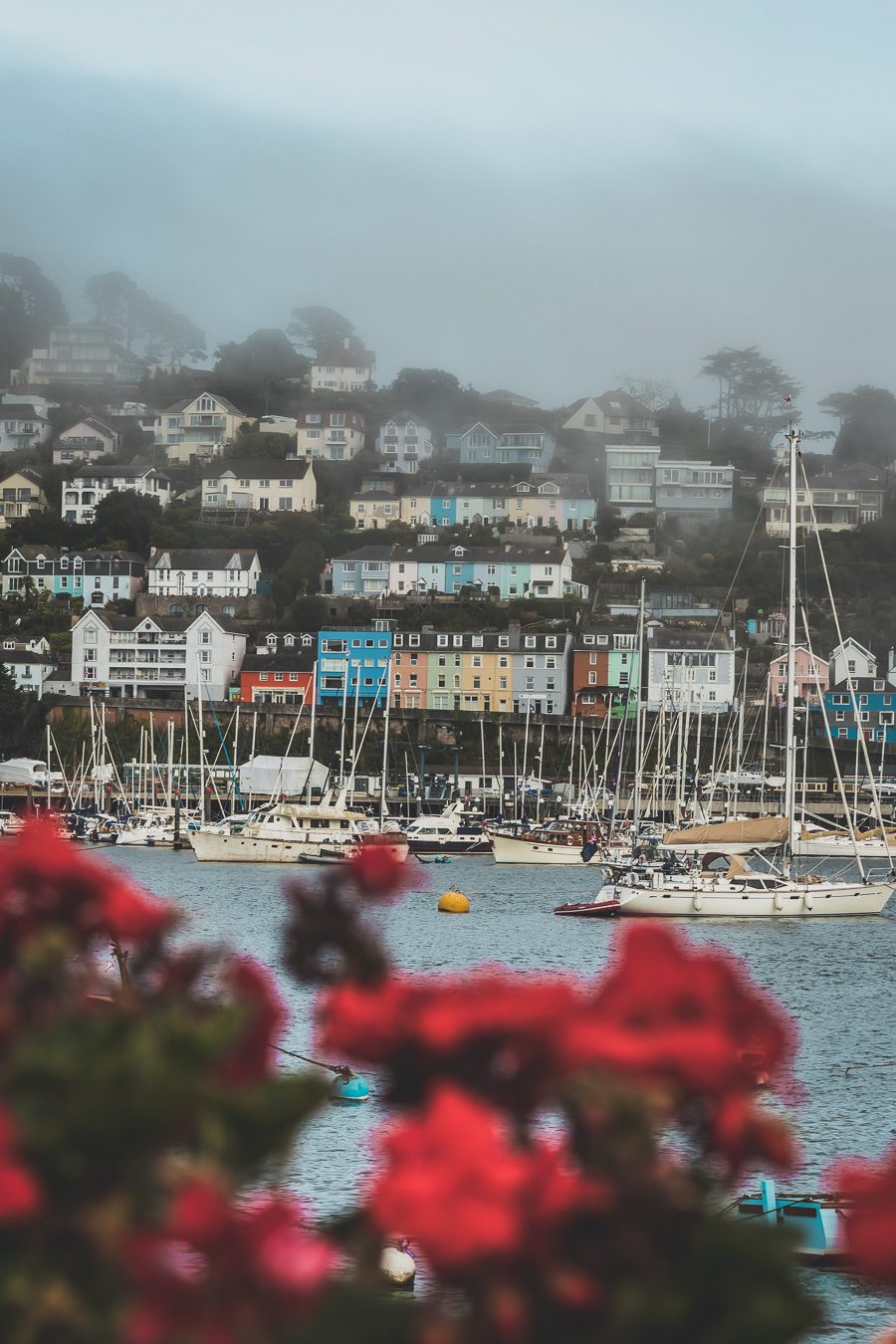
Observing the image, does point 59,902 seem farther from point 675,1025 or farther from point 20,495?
point 20,495

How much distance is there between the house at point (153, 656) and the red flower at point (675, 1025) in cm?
14387

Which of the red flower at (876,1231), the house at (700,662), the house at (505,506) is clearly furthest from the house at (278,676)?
the red flower at (876,1231)

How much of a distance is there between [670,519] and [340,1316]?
193 meters

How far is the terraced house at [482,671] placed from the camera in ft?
479

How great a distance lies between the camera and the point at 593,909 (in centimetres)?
6569

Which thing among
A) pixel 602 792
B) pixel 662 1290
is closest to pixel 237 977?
pixel 662 1290

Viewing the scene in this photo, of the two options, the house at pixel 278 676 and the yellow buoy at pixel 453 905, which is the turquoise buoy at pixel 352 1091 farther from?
the house at pixel 278 676

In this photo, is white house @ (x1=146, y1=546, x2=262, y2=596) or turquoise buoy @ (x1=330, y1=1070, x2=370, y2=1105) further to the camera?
white house @ (x1=146, y1=546, x2=262, y2=596)

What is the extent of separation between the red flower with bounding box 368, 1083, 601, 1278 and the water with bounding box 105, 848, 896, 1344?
168 centimetres

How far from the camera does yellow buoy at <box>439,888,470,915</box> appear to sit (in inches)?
2707

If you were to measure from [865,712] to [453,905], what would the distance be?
80827 mm

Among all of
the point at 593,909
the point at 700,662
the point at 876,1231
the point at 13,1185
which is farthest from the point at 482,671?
the point at 13,1185

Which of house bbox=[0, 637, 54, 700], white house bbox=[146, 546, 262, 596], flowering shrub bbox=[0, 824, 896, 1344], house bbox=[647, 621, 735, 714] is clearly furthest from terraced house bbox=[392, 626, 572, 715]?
flowering shrub bbox=[0, 824, 896, 1344]

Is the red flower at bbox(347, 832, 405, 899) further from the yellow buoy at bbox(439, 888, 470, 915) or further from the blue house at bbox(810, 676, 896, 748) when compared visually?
the blue house at bbox(810, 676, 896, 748)
